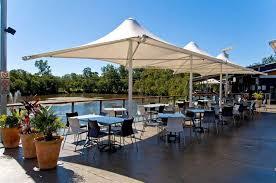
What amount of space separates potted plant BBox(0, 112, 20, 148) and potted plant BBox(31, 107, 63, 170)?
138 cm

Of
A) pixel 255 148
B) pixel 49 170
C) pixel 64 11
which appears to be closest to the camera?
pixel 49 170

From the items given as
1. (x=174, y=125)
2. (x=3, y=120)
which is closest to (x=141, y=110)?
(x=174, y=125)

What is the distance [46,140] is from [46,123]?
314mm

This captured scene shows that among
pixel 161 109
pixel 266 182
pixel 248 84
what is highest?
pixel 248 84

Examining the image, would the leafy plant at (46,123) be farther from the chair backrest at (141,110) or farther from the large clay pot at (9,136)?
the chair backrest at (141,110)

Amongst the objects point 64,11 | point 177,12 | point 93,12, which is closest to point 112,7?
point 93,12

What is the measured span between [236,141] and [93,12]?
9.47 m

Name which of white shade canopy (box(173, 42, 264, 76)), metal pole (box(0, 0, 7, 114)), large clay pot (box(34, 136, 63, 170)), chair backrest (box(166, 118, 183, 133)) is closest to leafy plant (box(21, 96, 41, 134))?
large clay pot (box(34, 136, 63, 170))

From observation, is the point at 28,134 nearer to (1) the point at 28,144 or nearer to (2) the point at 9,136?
(1) the point at 28,144

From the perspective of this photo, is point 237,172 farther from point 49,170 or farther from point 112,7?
point 112,7

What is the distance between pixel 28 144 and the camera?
17.4 ft

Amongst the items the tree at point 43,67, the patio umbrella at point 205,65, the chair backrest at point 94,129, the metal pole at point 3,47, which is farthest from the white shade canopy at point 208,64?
the tree at point 43,67

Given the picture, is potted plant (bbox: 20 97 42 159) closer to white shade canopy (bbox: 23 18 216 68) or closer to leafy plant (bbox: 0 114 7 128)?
leafy plant (bbox: 0 114 7 128)

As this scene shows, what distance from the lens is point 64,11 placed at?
13.6 m
